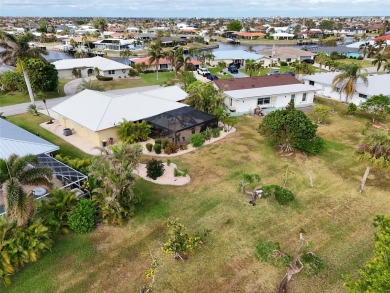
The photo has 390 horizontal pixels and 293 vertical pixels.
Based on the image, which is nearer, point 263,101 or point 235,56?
point 263,101

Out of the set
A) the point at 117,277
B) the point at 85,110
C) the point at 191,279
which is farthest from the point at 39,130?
the point at 191,279

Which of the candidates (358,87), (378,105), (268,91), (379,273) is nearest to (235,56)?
(268,91)

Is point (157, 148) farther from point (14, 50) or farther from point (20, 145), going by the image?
point (14, 50)

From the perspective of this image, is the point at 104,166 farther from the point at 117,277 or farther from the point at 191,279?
the point at 191,279

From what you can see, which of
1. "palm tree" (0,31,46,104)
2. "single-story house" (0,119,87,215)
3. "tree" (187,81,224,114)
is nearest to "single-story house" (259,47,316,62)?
"tree" (187,81,224,114)

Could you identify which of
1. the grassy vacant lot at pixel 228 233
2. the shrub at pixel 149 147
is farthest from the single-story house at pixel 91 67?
the grassy vacant lot at pixel 228 233

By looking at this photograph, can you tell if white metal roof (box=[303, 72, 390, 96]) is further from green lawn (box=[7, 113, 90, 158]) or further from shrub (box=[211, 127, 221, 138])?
green lawn (box=[7, 113, 90, 158])

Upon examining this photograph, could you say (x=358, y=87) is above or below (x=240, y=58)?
above

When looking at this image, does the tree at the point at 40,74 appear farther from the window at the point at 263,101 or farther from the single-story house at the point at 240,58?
the single-story house at the point at 240,58
